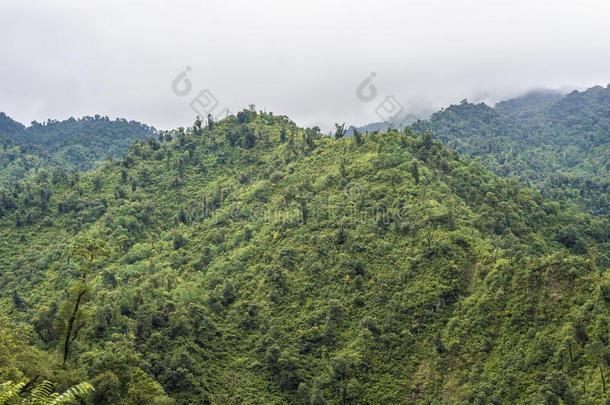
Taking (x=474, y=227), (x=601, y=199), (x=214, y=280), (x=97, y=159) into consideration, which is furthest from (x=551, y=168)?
Result: (x=97, y=159)

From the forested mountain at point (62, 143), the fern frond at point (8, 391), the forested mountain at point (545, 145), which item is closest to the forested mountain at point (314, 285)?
the fern frond at point (8, 391)

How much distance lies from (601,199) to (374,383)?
71.6m

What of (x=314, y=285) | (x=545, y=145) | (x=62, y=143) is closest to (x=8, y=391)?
(x=314, y=285)

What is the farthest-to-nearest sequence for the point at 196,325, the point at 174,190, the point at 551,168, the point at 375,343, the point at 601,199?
the point at 551,168 → the point at 601,199 → the point at 174,190 → the point at 196,325 → the point at 375,343

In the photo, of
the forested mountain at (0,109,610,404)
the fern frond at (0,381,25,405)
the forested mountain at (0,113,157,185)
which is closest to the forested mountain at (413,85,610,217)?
the forested mountain at (0,109,610,404)

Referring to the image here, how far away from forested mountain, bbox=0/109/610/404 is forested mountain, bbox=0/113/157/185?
159 ft

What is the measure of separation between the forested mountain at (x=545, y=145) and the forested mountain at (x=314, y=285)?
107 feet

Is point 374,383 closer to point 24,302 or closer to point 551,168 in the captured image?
point 24,302

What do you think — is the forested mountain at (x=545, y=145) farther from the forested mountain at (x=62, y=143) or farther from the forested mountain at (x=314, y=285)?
the forested mountain at (x=62, y=143)

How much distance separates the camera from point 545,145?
5773 inches

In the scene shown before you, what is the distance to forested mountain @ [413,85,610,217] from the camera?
96.9 meters

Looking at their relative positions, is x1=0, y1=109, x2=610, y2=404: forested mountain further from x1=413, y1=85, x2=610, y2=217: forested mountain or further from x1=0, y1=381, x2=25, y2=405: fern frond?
x1=413, y1=85, x2=610, y2=217: forested mountain

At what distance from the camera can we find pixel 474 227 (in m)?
52.4

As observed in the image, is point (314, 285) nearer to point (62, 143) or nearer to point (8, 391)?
point (8, 391)
